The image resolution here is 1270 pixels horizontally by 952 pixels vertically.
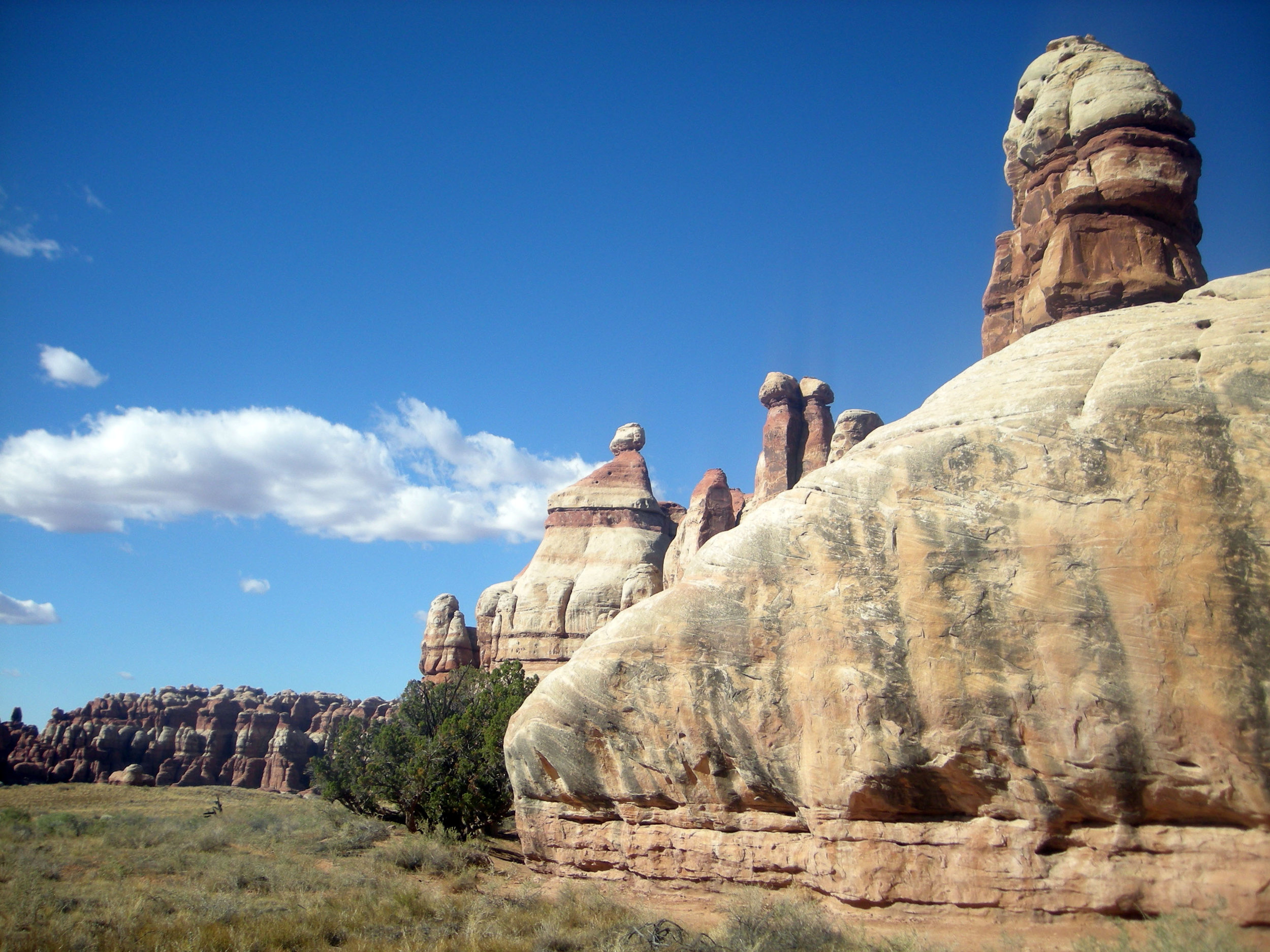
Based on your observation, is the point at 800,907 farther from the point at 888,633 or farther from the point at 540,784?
the point at 540,784

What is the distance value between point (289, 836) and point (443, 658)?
1799 cm

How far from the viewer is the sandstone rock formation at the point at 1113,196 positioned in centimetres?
1481

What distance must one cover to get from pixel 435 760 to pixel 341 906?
6.35 m

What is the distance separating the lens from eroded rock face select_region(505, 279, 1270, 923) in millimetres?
8391

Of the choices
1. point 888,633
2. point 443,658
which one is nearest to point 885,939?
point 888,633

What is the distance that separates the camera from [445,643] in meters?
38.6

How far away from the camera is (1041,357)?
36.3 feet

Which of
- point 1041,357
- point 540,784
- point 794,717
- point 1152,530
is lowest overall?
point 540,784

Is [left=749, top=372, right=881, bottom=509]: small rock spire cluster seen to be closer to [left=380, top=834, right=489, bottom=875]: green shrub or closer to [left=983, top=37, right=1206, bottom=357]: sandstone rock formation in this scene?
[left=983, top=37, right=1206, bottom=357]: sandstone rock formation

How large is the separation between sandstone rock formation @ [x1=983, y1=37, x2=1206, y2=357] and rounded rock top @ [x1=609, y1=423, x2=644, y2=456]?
26686 mm

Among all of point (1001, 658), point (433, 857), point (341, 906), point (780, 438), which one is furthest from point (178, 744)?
point (1001, 658)

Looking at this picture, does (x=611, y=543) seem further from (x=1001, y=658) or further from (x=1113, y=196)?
(x=1001, y=658)

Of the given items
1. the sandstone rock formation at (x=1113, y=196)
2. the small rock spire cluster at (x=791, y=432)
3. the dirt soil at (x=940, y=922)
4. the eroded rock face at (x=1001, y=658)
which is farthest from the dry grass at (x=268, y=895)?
the small rock spire cluster at (x=791, y=432)

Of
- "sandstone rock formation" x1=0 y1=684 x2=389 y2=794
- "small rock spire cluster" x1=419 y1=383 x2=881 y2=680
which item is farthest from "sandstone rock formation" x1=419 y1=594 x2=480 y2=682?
"sandstone rock formation" x1=0 y1=684 x2=389 y2=794
